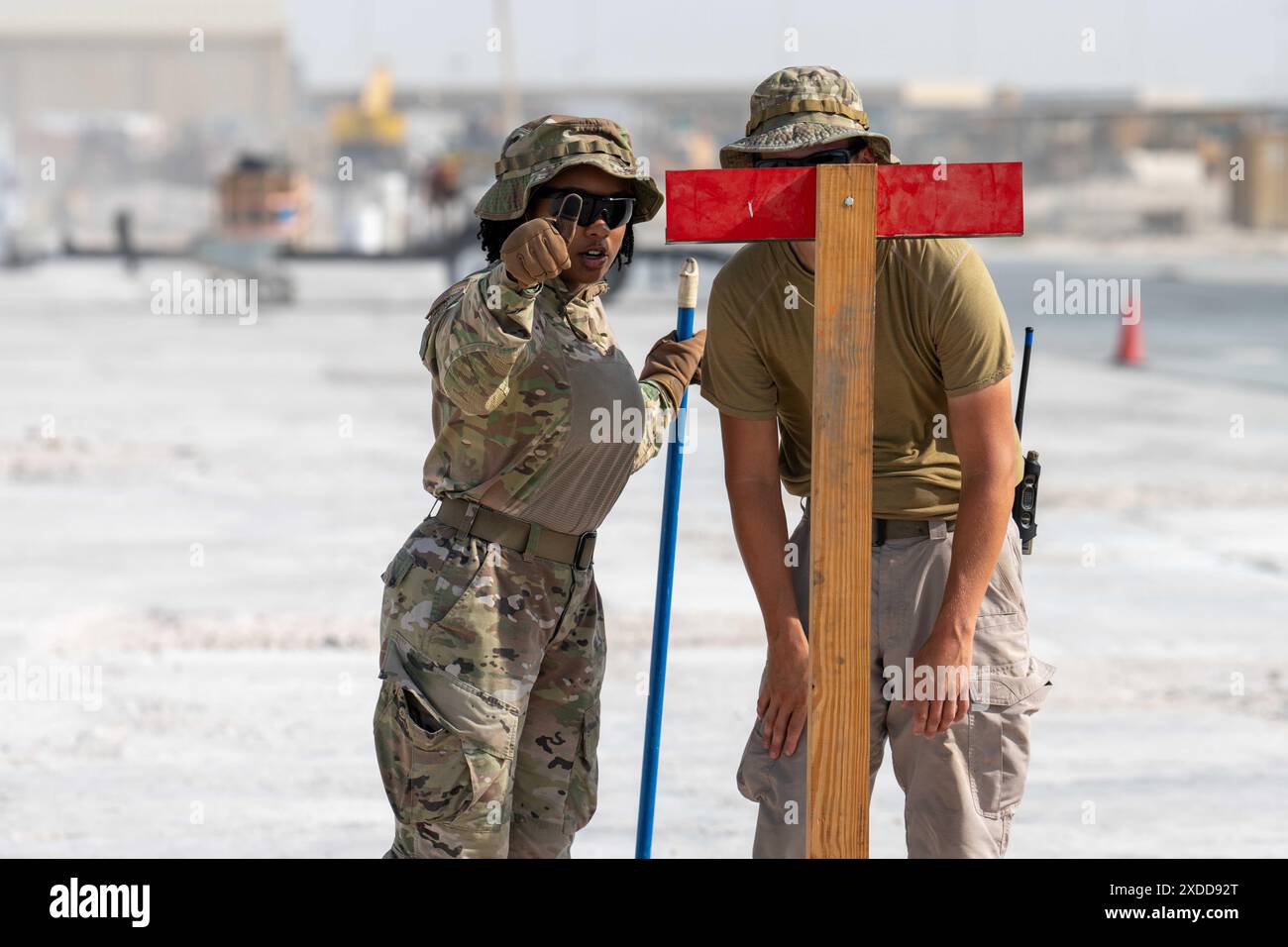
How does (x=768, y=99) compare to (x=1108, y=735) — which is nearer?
(x=768, y=99)

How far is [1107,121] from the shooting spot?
311ft

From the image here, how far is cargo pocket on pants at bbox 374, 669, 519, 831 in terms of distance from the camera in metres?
3.18

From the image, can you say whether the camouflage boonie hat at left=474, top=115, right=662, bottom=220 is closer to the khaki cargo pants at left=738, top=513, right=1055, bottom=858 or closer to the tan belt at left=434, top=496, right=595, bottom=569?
the tan belt at left=434, top=496, right=595, bottom=569

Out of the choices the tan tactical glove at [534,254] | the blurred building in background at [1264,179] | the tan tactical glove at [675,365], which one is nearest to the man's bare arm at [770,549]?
the tan tactical glove at [675,365]

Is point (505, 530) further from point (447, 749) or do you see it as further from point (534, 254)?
point (534, 254)

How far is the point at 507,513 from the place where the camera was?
3.24 metres

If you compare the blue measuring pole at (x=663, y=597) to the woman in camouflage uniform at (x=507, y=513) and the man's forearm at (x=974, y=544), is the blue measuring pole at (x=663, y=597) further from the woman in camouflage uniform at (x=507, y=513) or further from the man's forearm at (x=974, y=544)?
the man's forearm at (x=974, y=544)

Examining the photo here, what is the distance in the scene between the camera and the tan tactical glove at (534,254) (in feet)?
9.48

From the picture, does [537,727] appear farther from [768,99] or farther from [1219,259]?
[1219,259]

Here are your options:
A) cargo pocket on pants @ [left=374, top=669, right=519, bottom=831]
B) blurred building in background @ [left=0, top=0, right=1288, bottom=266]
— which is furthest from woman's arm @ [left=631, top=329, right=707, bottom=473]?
blurred building in background @ [left=0, top=0, right=1288, bottom=266]

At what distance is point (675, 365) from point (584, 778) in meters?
0.88

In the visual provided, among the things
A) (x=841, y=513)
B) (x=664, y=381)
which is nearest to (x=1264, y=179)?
(x=664, y=381)

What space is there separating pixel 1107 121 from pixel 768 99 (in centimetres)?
9699
